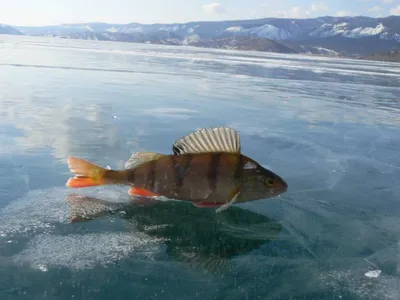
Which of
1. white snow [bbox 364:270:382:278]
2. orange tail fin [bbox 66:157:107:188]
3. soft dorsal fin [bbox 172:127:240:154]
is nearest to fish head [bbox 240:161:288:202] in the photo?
soft dorsal fin [bbox 172:127:240:154]

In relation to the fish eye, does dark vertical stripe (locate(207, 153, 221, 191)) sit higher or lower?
higher

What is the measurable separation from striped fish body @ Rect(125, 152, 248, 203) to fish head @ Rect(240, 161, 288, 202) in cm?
6

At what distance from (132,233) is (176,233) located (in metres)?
0.35

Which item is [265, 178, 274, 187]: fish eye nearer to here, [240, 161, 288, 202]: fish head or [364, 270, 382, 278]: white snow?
[240, 161, 288, 202]: fish head

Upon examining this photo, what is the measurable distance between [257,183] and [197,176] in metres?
0.54

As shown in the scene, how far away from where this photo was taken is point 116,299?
2662 millimetres

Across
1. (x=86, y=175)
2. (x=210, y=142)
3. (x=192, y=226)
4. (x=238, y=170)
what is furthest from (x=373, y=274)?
(x=86, y=175)

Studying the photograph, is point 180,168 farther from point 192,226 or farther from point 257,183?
point 257,183

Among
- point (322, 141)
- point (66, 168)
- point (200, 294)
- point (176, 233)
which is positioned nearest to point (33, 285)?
point (200, 294)

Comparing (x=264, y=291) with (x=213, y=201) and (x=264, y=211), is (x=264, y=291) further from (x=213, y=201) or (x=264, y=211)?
(x=264, y=211)

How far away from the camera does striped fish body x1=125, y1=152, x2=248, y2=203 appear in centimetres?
395

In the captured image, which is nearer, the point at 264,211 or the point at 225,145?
the point at 225,145

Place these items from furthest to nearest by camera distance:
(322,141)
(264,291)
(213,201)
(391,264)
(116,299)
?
(322,141)
(213,201)
(391,264)
(264,291)
(116,299)

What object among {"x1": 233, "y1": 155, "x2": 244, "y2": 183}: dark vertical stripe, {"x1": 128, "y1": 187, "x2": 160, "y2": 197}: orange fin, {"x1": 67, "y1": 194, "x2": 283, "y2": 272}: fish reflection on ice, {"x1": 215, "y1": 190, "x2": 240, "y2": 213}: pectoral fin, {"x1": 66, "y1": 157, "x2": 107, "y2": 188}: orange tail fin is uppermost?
{"x1": 233, "y1": 155, "x2": 244, "y2": 183}: dark vertical stripe
